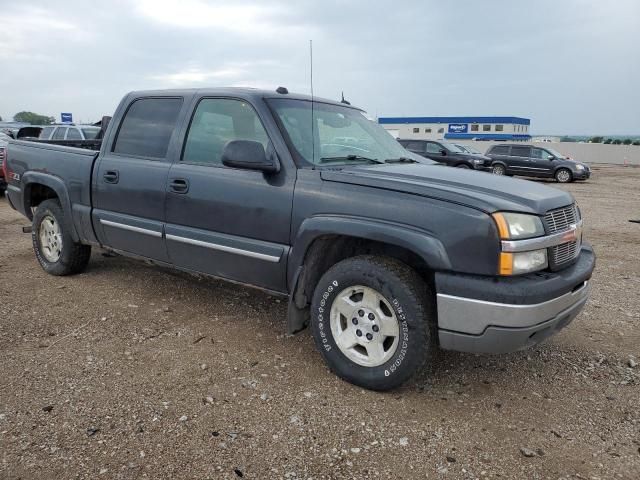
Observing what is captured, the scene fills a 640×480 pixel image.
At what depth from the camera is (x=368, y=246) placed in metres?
3.33

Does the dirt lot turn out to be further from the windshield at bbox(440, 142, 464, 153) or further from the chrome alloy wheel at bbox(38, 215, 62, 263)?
the windshield at bbox(440, 142, 464, 153)

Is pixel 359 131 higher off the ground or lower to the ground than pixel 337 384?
higher

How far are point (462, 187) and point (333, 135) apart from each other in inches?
48.7

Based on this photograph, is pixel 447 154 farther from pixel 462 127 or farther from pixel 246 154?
pixel 462 127

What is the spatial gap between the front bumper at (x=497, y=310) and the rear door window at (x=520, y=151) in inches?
841

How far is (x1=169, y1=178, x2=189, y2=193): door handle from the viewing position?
3914mm

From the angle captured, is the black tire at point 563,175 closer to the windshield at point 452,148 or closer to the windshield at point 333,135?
the windshield at point 452,148

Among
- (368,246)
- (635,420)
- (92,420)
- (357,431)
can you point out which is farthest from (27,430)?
(635,420)

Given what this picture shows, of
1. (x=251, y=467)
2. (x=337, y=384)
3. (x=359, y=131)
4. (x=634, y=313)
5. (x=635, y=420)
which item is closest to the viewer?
(x=251, y=467)

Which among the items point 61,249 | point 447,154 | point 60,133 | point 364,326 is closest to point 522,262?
point 364,326

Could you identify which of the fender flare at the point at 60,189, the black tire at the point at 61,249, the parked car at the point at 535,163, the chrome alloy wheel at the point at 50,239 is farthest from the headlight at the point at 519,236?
the parked car at the point at 535,163

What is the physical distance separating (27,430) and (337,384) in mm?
1744

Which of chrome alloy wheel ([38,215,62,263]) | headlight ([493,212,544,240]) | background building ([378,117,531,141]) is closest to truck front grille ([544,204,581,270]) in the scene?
headlight ([493,212,544,240])

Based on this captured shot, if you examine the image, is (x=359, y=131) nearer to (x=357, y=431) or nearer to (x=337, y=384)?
(x=337, y=384)
